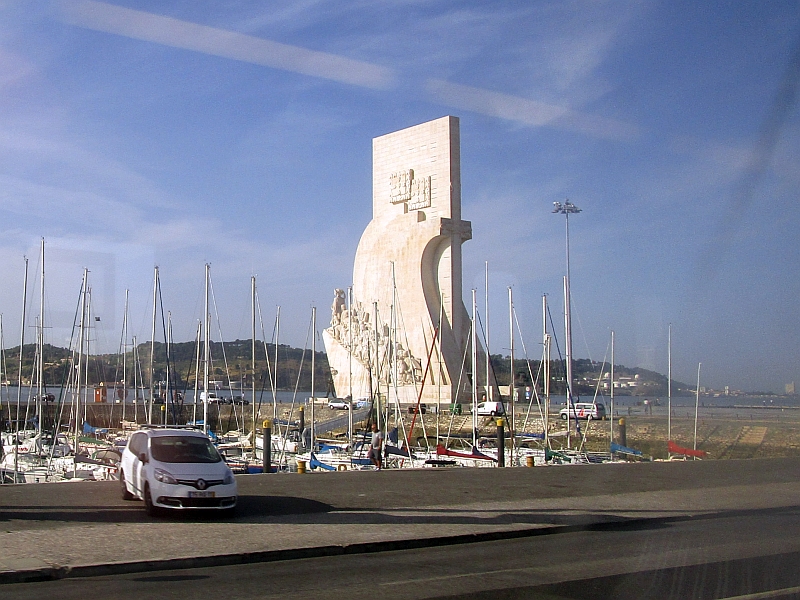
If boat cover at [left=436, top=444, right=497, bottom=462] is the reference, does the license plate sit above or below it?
above

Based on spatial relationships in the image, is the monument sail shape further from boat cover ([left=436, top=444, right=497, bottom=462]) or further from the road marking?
the road marking

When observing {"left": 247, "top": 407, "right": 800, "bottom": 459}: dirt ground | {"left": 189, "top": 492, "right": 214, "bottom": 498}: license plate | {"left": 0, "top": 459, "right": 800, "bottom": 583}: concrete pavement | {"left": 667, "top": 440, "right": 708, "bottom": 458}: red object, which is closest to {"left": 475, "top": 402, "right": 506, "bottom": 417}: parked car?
{"left": 247, "top": 407, "right": 800, "bottom": 459}: dirt ground

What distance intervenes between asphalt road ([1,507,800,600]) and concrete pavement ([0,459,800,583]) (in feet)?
1.03

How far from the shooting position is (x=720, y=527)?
1327cm

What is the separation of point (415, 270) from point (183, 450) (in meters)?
43.1

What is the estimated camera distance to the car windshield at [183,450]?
13773 millimetres

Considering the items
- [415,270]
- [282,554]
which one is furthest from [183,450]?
[415,270]

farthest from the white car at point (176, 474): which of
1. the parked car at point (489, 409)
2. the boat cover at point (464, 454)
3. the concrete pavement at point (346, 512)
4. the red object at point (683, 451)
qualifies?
the parked car at point (489, 409)

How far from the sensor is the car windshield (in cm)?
1377

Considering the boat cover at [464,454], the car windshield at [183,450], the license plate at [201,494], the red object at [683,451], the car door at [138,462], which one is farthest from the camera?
the red object at [683,451]

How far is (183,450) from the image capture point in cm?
1402

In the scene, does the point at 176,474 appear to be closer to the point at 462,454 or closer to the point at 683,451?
the point at 462,454

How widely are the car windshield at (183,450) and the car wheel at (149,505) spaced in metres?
0.58

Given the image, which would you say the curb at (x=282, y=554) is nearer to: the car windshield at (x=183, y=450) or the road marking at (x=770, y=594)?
the car windshield at (x=183, y=450)
